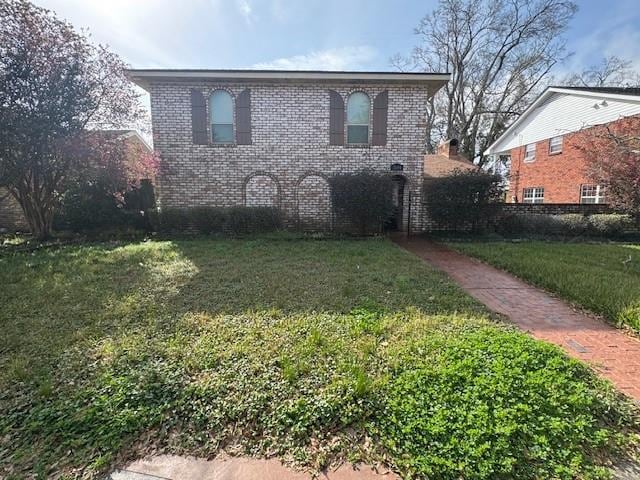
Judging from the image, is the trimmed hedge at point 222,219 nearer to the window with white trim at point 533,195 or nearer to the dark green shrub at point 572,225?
the dark green shrub at point 572,225

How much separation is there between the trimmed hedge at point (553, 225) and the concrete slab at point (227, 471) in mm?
10705

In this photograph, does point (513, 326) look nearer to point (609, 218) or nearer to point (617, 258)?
point (617, 258)

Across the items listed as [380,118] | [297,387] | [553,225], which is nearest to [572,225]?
[553,225]

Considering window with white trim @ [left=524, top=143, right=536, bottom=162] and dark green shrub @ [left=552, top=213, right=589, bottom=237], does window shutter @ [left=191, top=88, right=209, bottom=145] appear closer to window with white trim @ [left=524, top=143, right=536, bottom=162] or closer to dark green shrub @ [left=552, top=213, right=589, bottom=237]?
dark green shrub @ [left=552, top=213, right=589, bottom=237]

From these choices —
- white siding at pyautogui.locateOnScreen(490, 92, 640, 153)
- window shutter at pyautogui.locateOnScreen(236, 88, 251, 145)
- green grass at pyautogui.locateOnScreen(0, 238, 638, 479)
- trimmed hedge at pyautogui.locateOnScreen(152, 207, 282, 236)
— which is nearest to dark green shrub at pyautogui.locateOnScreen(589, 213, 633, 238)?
white siding at pyautogui.locateOnScreen(490, 92, 640, 153)

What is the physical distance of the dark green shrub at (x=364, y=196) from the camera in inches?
370

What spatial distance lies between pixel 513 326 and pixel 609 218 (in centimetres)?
1030

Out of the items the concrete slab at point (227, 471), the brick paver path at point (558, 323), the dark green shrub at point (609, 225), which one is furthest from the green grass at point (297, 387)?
the dark green shrub at point (609, 225)

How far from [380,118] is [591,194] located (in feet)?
40.2

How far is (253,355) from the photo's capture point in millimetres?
2787

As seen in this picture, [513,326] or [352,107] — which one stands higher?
[352,107]

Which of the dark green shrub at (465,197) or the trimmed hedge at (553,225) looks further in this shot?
the trimmed hedge at (553,225)

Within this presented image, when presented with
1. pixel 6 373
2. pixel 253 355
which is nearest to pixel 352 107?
pixel 253 355

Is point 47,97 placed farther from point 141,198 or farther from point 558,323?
point 558,323
